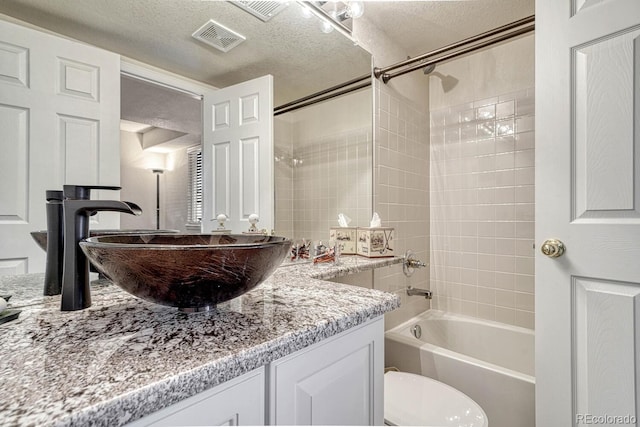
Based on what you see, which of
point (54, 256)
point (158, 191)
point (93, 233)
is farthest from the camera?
point (158, 191)

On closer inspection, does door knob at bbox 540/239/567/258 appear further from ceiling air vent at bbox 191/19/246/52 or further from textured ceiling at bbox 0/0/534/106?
ceiling air vent at bbox 191/19/246/52

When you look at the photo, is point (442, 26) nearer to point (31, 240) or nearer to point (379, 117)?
point (379, 117)

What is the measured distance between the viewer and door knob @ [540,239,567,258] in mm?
1044

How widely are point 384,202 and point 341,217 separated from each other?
0.39 metres

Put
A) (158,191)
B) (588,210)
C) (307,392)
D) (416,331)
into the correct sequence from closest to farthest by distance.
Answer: (307,392) < (158,191) < (588,210) < (416,331)

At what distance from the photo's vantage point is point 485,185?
204cm

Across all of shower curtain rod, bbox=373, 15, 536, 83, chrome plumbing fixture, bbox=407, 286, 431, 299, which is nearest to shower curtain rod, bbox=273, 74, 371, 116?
shower curtain rod, bbox=373, 15, 536, 83

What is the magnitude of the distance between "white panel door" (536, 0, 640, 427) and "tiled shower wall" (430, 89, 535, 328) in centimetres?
89

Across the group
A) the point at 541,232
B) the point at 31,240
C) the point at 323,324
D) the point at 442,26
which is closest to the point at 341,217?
the point at 541,232

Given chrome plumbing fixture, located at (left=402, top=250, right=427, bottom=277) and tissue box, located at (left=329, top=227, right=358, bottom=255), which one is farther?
chrome plumbing fixture, located at (left=402, top=250, right=427, bottom=277)

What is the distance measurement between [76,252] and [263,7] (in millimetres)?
1105

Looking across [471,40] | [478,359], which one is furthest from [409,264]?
[471,40]

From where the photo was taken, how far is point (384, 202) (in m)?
1.84

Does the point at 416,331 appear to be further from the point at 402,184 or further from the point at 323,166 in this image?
the point at 323,166
